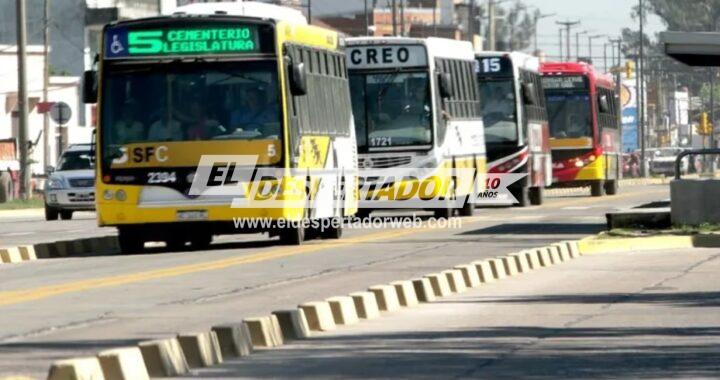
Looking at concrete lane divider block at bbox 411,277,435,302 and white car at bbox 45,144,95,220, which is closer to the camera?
concrete lane divider block at bbox 411,277,435,302

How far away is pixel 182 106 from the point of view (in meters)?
27.8

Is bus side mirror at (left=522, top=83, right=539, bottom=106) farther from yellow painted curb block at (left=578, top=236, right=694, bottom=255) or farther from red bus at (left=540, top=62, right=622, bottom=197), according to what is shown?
yellow painted curb block at (left=578, top=236, right=694, bottom=255)

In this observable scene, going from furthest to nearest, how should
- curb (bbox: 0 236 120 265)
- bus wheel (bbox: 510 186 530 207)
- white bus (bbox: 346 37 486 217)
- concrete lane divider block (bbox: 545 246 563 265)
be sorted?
1. bus wheel (bbox: 510 186 530 207)
2. white bus (bbox: 346 37 486 217)
3. curb (bbox: 0 236 120 265)
4. concrete lane divider block (bbox: 545 246 563 265)

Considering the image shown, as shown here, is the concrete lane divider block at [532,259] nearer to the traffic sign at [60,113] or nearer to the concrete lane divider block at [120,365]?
the concrete lane divider block at [120,365]

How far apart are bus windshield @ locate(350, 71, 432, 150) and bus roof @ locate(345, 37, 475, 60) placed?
0.58 metres

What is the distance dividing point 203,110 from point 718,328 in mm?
13327

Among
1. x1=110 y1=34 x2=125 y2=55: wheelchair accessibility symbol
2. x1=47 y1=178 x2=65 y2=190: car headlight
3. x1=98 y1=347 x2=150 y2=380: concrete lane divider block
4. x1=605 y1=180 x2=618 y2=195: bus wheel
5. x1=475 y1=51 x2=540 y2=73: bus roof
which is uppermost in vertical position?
x1=110 y1=34 x2=125 y2=55: wheelchair accessibility symbol

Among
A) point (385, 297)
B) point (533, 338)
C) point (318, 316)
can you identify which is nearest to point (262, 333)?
point (318, 316)

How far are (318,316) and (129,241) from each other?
13.5m

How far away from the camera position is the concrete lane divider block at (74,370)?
1011 centimetres

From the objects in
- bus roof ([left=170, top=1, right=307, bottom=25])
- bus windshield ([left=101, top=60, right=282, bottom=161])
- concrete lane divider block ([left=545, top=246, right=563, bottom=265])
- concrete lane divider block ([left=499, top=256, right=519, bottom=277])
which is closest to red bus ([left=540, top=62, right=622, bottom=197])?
bus roof ([left=170, top=1, right=307, bottom=25])

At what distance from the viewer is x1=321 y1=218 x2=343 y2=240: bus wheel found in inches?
1236

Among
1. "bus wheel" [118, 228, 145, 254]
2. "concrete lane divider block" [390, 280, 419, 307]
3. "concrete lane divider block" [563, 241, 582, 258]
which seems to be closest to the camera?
"concrete lane divider block" [390, 280, 419, 307]

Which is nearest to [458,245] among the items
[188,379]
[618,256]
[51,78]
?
[618,256]
